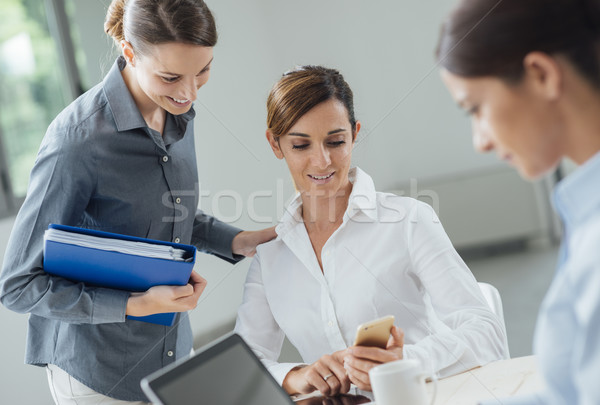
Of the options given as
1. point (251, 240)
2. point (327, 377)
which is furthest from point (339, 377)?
point (251, 240)

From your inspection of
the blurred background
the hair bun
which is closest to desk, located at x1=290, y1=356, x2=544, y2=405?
the hair bun

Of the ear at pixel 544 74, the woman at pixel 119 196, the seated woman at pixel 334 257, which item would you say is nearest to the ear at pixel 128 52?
the woman at pixel 119 196

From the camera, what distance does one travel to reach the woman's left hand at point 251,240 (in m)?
1.84

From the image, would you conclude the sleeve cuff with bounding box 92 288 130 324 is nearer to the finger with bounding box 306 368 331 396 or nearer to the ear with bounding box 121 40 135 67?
the finger with bounding box 306 368 331 396

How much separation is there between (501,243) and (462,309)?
13.5 ft

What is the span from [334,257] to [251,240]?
30 cm

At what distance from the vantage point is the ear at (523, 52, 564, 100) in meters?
0.63

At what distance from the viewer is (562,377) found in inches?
24.7

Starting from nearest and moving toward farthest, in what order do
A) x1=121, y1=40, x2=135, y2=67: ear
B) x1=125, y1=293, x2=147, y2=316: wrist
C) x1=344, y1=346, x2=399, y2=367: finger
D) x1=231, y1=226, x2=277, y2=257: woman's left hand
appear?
x1=344, y1=346, x2=399, y2=367: finger → x1=125, y1=293, x2=147, y2=316: wrist → x1=121, y1=40, x2=135, y2=67: ear → x1=231, y1=226, x2=277, y2=257: woman's left hand

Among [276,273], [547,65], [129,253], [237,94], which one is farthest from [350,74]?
[547,65]

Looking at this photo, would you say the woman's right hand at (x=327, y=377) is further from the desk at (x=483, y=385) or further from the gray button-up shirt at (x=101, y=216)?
the gray button-up shirt at (x=101, y=216)

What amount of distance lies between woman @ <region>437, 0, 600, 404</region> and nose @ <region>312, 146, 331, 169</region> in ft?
3.15

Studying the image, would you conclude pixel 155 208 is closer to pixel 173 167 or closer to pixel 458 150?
pixel 173 167

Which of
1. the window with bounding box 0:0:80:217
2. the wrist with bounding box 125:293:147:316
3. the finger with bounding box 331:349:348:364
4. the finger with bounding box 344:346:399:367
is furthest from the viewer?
the window with bounding box 0:0:80:217
